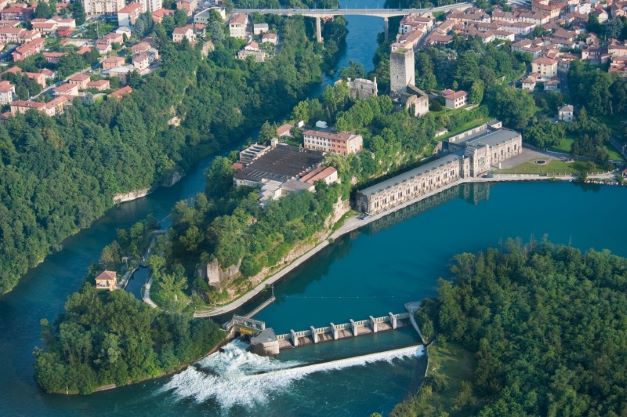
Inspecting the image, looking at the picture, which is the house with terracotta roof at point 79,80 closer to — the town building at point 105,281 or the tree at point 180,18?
the tree at point 180,18

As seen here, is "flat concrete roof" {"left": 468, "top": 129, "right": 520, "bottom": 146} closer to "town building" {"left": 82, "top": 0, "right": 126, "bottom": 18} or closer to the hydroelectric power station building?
the hydroelectric power station building

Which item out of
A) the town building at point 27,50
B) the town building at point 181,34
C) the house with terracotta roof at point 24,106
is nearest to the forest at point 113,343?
the house with terracotta roof at point 24,106

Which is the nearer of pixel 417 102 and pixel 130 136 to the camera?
pixel 130 136

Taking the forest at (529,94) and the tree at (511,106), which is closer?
the forest at (529,94)

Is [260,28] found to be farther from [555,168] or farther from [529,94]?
[555,168]

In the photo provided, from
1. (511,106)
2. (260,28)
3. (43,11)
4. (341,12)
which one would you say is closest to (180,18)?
(260,28)

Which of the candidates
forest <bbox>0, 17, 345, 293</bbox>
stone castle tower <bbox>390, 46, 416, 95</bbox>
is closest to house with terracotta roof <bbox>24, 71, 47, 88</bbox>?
forest <bbox>0, 17, 345, 293</bbox>

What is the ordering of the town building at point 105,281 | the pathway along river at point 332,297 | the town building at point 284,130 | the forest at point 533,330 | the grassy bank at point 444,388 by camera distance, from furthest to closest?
1. the town building at point 284,130
2. the town building at point 105,281
3. the pathway along river at point 332,297
4. the grassy bank at point 444,388
5. the forest at point 533,330

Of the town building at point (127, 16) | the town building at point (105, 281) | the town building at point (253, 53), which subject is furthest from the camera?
the town building at point (127, 16)
